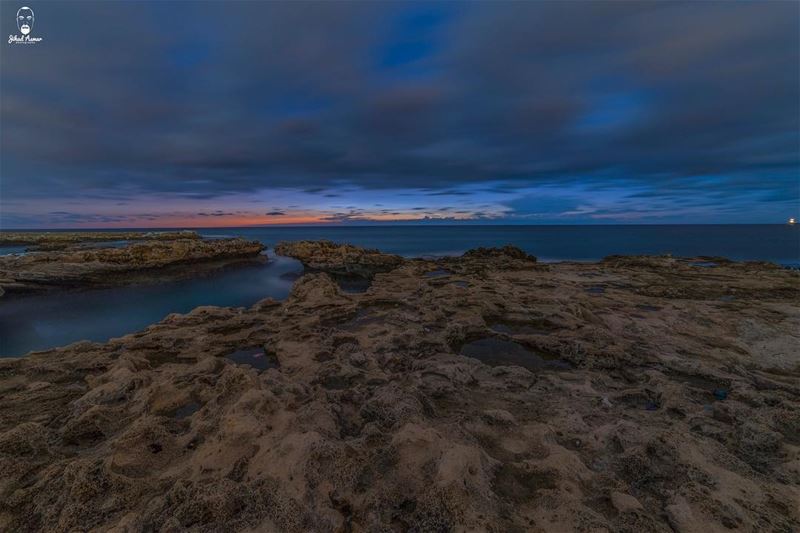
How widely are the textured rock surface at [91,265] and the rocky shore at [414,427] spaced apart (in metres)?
15.9

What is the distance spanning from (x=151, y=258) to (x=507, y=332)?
29.3m

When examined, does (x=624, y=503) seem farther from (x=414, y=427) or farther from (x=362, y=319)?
(x=362, y=319)

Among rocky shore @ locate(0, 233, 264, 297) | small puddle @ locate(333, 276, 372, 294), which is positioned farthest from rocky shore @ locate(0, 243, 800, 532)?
rocky shore @ locate(0, 233, 264, 297)

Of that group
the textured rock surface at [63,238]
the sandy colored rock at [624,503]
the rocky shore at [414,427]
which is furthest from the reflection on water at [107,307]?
the textured rock surface at [63,238]

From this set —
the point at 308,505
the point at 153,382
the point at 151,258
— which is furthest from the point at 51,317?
the point at 308,505

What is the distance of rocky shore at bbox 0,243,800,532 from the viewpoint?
13.5 ft

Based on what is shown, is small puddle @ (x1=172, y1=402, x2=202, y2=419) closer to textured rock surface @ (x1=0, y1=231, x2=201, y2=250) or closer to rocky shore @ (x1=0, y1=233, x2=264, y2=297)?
rocky shore @ (x1=0, y1=233, x2=264, y2=297)

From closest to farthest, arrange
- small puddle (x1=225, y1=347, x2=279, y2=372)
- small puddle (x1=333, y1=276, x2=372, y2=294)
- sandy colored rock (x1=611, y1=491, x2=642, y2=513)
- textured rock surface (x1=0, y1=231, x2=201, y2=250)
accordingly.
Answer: sandy colored rock (x1=611, y1=491, x2=642, y2=513), small puddle (x1=225, y1=347, x2=279, y2=372), small puddle (x1=333, y1=276, x2=372, y2=294), textured rock surface (x1=0, y1=231, x2=201, y2=250)

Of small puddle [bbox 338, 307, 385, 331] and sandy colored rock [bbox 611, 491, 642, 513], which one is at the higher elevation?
sandy colored rock [bbox 611, 491, 642, 513]

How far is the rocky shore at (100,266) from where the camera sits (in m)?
20.3

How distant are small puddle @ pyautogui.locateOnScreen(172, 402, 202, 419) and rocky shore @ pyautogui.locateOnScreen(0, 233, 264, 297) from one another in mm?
21559

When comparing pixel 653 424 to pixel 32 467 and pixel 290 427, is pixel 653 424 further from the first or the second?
pixel 32 467

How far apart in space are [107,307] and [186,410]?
656 inches

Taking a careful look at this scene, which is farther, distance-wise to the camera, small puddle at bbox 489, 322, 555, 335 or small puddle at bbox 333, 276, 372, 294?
small puddle at bbox 333, 276, 372, 294
